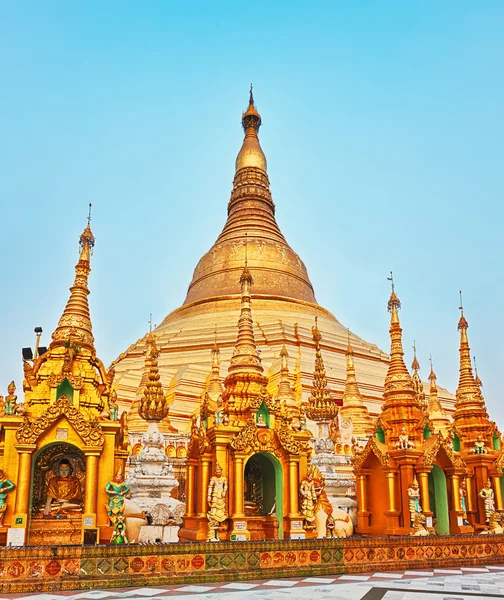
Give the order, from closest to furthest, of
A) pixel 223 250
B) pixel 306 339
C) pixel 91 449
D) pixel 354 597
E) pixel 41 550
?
pixel 354 597 < pixel 41 550 < pixel 91 449 < pixel 306 339 < pixel 223 250

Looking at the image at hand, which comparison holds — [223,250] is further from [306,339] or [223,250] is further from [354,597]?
[354,597]

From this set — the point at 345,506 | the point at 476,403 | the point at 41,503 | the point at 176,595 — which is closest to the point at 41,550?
the point at 176,595

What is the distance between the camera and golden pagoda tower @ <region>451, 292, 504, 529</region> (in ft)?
49.6

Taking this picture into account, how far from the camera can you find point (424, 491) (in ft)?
42.9

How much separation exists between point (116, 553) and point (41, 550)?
3.35ft

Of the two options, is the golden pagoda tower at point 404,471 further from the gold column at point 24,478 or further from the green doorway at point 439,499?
the gold column at point 24,478

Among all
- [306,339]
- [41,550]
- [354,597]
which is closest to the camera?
[354,597]

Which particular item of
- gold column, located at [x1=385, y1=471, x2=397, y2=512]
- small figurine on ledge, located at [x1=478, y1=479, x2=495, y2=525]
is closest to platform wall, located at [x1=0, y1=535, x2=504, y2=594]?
gold column, located at [x1=385, y1=471, x2=397, y2=512]

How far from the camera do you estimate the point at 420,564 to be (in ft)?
34.1

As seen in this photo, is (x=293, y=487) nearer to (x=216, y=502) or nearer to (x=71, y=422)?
(x=216, y=502)

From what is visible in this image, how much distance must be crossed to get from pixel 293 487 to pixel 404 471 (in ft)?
10.4

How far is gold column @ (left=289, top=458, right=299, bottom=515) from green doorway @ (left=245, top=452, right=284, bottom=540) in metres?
0.31

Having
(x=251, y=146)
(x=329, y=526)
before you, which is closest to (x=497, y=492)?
(x=329, y=526)

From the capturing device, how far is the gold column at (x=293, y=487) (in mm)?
11320
